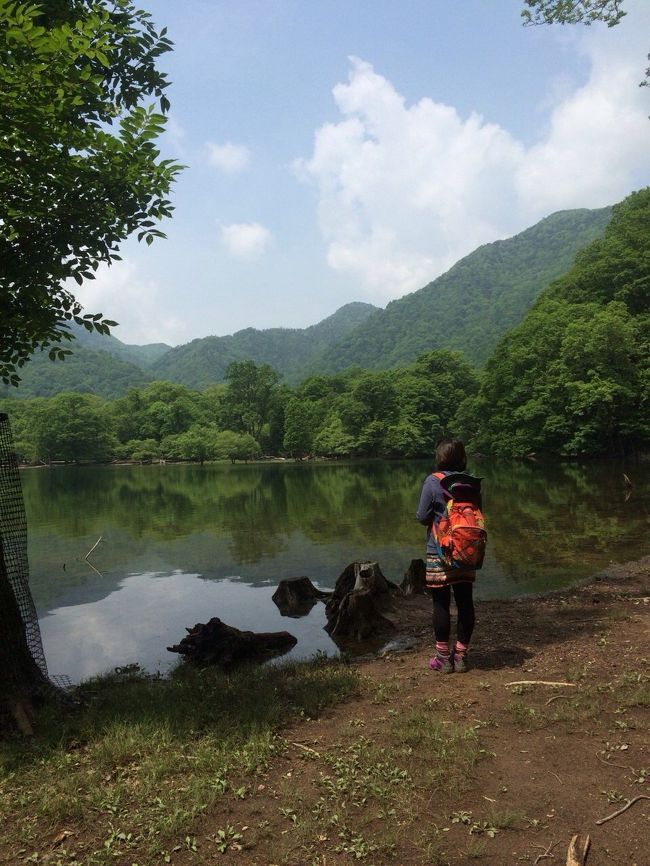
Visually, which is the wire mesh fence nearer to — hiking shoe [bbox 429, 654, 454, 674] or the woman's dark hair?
hiking shoe [bbox 429, 654, 454, 674]

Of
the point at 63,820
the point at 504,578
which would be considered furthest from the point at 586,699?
the point at 504,578

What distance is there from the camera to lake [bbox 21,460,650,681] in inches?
436

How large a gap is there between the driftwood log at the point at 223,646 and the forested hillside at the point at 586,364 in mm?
51959

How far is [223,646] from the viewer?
8.51 metres

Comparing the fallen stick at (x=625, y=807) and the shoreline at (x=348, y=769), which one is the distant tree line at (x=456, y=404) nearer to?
the shoreline at (x=348, y=769)

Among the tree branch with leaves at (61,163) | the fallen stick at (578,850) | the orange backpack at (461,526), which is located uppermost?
the tree branch with leaves at (61,163)

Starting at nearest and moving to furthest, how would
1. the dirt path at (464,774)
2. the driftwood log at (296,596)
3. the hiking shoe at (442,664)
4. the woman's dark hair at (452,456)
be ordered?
the dirt path at (464,774)
the woman's dark hair at (452,456)
the hiking shoe at (442,664)
the driftwood log at (296,596)

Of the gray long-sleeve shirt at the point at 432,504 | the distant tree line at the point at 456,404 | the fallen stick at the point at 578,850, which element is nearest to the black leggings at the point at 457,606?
the gray long-sleeve shirt at the point at 432,504

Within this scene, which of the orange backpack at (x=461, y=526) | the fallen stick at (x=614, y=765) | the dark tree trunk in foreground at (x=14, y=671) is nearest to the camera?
the fallen stick at (x=614, y=765)

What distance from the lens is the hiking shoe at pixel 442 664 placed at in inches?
255

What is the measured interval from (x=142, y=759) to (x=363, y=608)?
539 centimetres

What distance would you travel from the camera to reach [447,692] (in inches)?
231

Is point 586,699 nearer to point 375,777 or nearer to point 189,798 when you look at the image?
point 375,777

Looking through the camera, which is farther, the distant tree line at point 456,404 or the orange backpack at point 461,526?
the distant tree line at point 456,404
